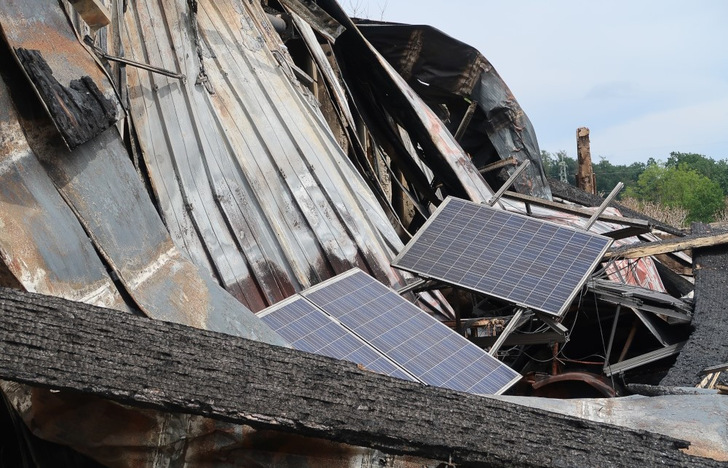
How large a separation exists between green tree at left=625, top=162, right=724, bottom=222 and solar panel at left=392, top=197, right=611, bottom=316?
147 feet

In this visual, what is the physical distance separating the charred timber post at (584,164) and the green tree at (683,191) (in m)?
33.5

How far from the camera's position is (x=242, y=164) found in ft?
29.8

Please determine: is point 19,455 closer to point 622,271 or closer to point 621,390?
point 621,390

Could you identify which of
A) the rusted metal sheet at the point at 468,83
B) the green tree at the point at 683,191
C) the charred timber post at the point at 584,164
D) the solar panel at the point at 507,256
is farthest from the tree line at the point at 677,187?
the solar panel at the point at 507,256

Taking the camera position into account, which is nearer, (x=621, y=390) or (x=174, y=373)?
(x=174, y=373)

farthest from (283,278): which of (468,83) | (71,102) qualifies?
(468,83)

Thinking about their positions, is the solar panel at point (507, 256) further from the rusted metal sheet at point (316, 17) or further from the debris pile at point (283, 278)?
the rusted metal sheet at point (316, 17)

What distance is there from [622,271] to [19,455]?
8173 millimetres

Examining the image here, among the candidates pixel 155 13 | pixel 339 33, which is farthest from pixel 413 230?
pixel 155 13

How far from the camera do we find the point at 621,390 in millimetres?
9695

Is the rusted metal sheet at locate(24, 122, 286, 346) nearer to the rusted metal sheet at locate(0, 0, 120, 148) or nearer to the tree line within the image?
the rusted metal sheet at locate(0, 0, 120, 148)

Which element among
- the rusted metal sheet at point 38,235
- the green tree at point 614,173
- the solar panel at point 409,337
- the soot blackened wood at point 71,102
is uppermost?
the soot blackened wood at point 71,102

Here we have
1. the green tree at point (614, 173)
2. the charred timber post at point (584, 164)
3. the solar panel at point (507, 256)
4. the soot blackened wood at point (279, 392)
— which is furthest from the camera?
the green tree at point (614, 173)

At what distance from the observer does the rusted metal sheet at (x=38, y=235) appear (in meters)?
5.89
